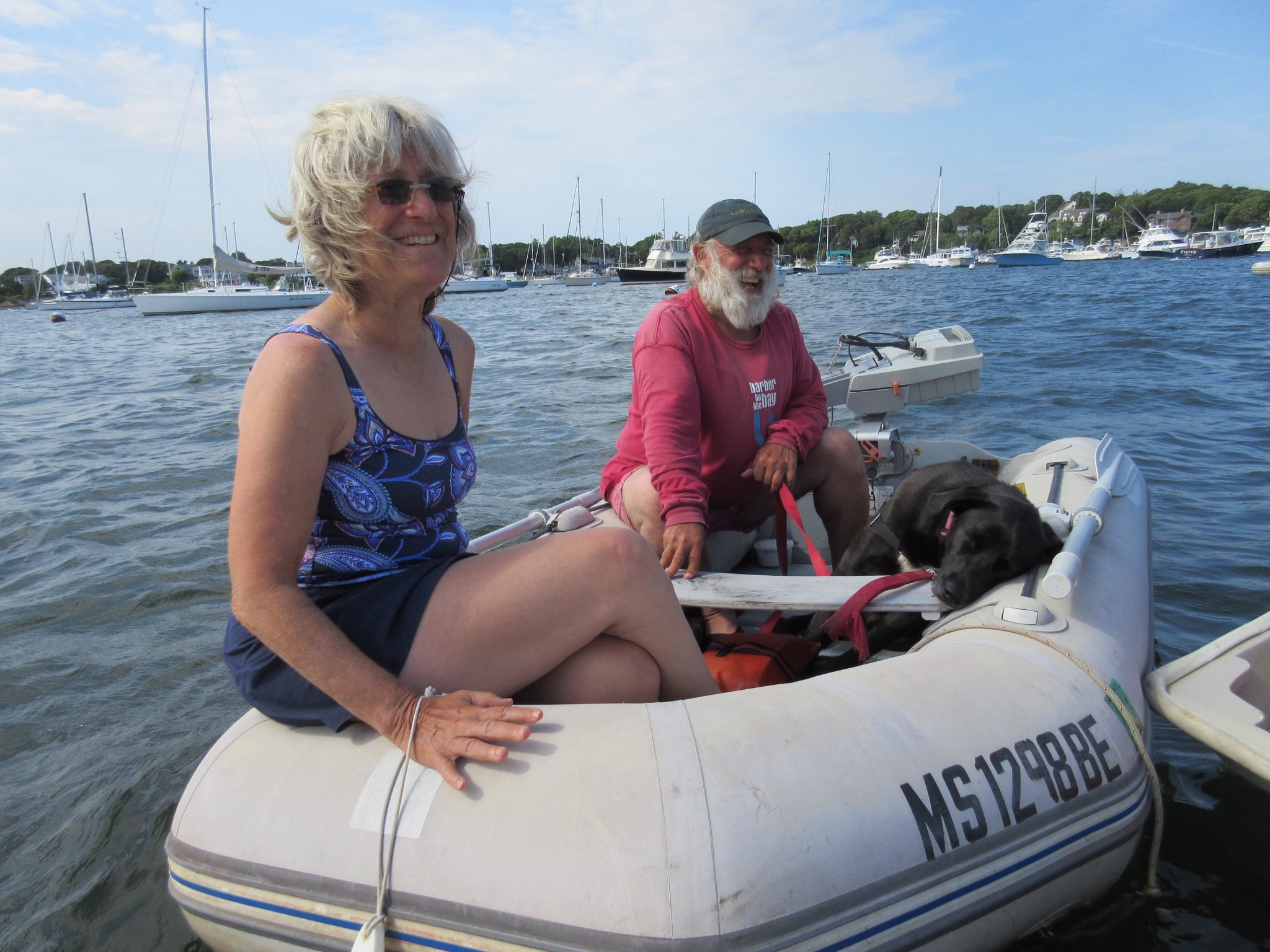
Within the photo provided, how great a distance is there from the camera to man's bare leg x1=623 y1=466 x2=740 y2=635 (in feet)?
8.87

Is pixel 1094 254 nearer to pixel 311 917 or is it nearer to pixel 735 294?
pixel 735 294

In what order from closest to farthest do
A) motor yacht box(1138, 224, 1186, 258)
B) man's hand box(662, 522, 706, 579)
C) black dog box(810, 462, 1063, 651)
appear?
black dog box(810, 462, 1063, 651), man's hand box(662, 522, 706, 579), motor yacht box(1138, 224, 1186, 258)

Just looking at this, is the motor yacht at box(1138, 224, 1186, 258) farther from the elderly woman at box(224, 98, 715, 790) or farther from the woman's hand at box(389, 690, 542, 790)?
the woman's hand at box(389, 690, 542, 790)

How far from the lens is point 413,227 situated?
1630 mm

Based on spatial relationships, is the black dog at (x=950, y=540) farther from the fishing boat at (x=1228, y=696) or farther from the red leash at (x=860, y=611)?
the fishing boat at (x=1228, y=696)

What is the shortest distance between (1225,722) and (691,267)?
2169mm

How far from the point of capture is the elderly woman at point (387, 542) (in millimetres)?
1415

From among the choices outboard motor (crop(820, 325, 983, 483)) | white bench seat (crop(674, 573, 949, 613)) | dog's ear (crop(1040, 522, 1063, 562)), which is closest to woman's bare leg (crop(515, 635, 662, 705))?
white bench seat (crop(674, 573, 949, 613))

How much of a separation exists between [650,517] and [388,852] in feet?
4.98

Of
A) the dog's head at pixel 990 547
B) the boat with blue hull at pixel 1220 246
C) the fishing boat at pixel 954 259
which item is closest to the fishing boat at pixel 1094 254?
the boat with blue hull at pixel 1220 246

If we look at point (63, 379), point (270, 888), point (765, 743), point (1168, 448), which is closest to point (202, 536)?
point (270, 888)

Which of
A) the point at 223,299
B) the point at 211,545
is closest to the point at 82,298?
the point at 223,299

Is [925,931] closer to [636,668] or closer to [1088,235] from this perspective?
[636,668]

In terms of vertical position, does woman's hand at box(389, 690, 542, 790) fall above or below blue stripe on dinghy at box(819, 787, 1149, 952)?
above
